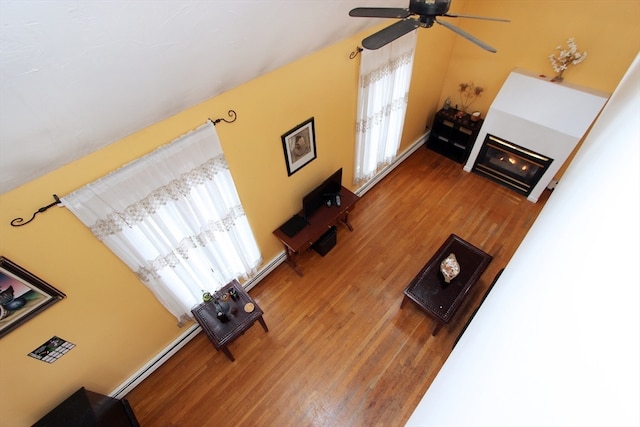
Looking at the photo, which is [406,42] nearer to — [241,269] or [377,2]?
[377,2]

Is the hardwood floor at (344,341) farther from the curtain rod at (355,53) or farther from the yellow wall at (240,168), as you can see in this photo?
the curtain rod at (355,53)

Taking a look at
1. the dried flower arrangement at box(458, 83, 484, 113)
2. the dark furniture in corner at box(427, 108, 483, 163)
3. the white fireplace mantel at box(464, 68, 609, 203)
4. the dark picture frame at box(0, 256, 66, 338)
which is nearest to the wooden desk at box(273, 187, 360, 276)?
the dark picture frame at box(0, 256, 66, 338)

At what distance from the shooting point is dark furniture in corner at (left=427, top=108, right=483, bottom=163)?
4.73m

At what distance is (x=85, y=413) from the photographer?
2412 mm

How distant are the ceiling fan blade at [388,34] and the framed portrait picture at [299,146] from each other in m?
1.53

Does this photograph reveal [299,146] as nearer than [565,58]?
Yes

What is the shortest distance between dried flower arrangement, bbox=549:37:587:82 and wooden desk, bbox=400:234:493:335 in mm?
2459

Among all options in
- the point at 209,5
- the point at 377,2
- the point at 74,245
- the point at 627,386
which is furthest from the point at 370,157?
the point at 627,386

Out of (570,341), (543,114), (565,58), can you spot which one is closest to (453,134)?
(543,114)

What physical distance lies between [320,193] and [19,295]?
2.63 m

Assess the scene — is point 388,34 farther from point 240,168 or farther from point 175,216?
point 175,216

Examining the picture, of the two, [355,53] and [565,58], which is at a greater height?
[355,53]

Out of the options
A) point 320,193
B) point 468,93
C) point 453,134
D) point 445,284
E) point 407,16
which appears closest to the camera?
point 407,16

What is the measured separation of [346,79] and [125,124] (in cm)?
214
